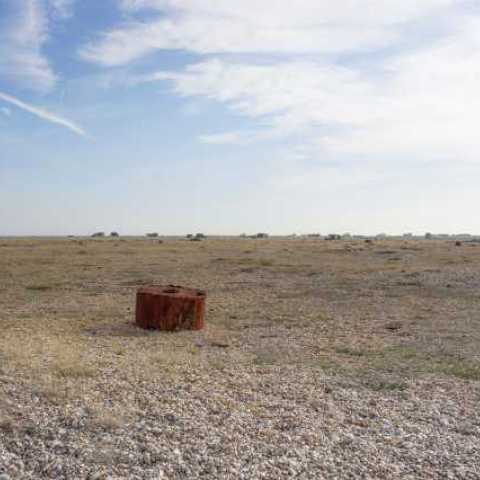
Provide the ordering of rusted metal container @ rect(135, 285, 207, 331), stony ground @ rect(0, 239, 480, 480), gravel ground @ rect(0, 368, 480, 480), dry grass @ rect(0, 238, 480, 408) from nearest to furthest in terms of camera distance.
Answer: gravel ground @ rect(0, 368, 480, 480), stony ground @ rect(0, 239, 480, 480), dry grass @ rect(0, 238, 480, 408), rusted metal container @ rect(135, 285, 207, 331)

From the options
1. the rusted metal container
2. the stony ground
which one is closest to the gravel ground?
the stony ground

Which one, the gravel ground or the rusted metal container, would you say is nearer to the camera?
the gravel ground

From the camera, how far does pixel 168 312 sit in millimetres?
15562

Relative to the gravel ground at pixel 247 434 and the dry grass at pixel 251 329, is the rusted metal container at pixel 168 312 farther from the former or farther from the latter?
the gravel ground at pixel 247 434

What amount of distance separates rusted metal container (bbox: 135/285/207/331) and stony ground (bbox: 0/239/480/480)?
0.38 metres

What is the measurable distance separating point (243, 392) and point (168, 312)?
5.90 meters

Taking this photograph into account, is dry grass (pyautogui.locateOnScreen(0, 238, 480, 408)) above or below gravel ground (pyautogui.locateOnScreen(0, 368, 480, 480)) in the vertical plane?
above

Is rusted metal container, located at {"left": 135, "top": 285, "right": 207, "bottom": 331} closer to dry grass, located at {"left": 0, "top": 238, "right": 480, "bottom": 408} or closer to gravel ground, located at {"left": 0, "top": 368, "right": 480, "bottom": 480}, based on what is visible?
dry grass, located at {"left": 0, "top": 238, "right": 480, "bottom": 408}

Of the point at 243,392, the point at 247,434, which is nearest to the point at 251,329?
the point at 243,392

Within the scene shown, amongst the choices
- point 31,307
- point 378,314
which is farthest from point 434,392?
point 31,307

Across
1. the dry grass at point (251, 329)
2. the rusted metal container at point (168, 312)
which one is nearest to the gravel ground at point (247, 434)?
the dry grass at point (251, 329)

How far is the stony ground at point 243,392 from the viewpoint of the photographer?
23.7ft

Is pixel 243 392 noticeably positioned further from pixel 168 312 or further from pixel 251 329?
pixel 251 329

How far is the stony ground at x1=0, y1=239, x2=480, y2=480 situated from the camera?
724 cm
